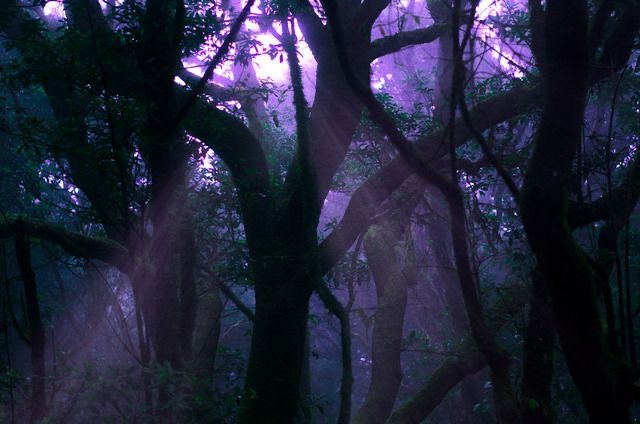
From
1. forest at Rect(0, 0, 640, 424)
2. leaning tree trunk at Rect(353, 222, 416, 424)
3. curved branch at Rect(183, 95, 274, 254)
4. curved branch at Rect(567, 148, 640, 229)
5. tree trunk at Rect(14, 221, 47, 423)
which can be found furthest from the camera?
leaning tree trunk at Rect(353, 222, 416, 424)

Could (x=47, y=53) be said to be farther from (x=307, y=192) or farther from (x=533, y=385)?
(x=533, y=385)

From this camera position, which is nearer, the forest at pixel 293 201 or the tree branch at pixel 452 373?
the forest at pixel 293 201

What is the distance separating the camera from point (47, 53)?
443 cm

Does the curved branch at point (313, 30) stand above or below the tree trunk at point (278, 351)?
above

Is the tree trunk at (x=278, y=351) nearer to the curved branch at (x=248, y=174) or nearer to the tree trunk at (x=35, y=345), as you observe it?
the curved branch at (x=248, y=174)

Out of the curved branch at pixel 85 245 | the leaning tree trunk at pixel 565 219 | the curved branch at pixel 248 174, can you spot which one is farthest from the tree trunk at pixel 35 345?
the leaning tree trunk at pixel 565 219

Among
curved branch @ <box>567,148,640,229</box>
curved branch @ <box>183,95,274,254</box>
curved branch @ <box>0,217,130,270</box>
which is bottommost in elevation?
curved branch @ <box>567,148,640,229</box>

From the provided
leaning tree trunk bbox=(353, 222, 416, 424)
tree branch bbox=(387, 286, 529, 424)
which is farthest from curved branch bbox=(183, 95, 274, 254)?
tree branch bbox=(387, 286, 529, 424)

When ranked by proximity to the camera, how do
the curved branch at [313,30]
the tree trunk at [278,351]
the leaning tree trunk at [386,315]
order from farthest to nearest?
the leaning tree trunk at [386,315] < the curved branch at [313,30] < the tree trunk at [278,351]

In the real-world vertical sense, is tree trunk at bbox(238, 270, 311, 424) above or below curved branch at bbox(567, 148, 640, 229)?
below

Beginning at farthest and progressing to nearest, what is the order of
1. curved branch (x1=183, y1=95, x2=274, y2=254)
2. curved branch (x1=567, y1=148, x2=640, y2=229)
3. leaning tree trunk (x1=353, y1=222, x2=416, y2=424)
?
leaning tree trunk (x1=353, y1=222, x2=416, y2=424) < curved branch (x1=183, y1=95, x2=274, y2=254) < curved branch (x1=567, y1=148, x2=640, y2=229)

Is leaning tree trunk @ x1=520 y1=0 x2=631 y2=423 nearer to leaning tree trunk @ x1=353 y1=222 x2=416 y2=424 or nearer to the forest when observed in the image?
the forest

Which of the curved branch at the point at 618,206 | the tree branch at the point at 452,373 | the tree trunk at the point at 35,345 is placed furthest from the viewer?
the tree branch at the point at 452,373

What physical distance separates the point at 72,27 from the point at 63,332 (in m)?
11.2
